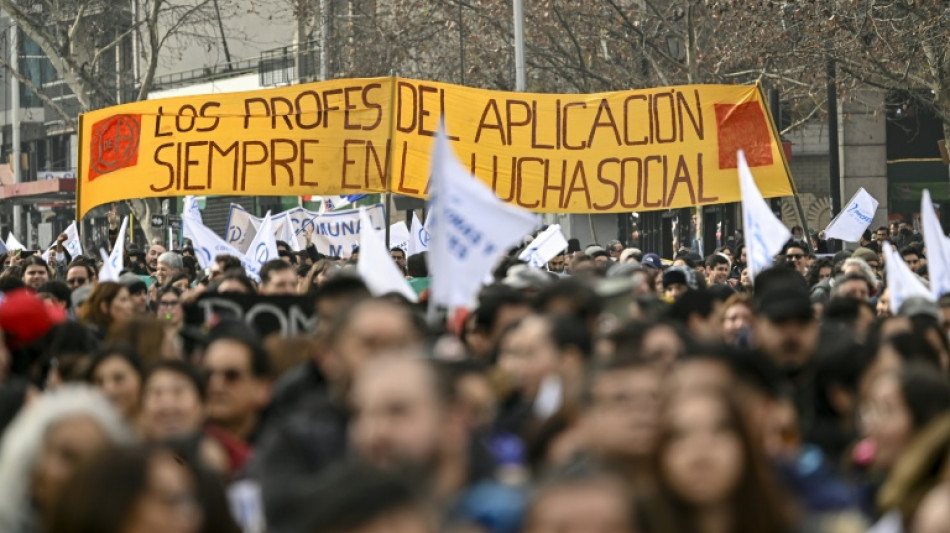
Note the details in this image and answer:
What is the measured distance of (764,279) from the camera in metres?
10.2

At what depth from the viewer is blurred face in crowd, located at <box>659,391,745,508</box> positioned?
4.80m

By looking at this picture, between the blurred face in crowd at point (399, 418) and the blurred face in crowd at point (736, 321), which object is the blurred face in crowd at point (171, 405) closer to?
the blurred face in crowd at point (399, 418)

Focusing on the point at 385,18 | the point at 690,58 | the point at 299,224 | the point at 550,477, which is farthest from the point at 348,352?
the point at 385,18

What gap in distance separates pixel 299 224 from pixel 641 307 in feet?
47.4

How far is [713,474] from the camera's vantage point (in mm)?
4812

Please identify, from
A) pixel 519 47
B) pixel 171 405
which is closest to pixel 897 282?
pixel 171 405

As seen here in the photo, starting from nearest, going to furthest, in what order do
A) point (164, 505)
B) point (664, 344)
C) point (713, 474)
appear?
point (164, 505) < point (713, 474) < point (664, 344)

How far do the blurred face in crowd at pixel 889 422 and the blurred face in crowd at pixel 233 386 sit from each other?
7.46 ft

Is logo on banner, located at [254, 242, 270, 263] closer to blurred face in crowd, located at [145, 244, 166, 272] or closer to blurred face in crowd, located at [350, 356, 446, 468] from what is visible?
blurred face in crowd, located at [145, 244, 166, 272]

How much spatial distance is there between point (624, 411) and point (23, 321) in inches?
165

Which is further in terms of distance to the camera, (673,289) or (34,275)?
(34,275)

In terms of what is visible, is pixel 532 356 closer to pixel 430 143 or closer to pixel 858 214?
pixel 430 143

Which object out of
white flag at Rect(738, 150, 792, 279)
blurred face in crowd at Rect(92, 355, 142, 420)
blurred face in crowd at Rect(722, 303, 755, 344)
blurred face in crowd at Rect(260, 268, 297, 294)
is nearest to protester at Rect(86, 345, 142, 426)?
blurred face in crowd at Rect(92, 355, 142, 420)

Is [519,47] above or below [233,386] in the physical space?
above
